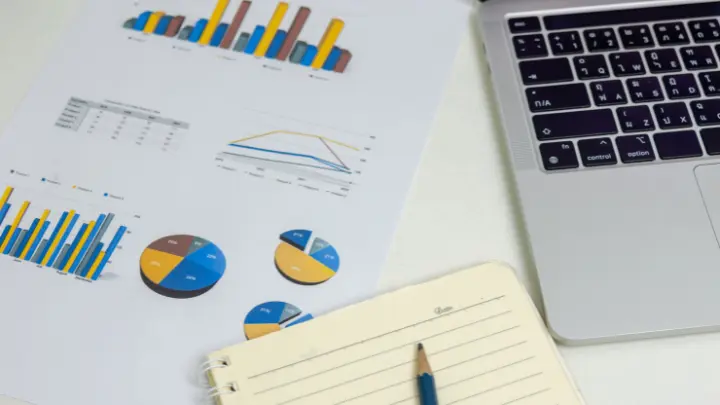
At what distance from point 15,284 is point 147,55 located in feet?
0.66

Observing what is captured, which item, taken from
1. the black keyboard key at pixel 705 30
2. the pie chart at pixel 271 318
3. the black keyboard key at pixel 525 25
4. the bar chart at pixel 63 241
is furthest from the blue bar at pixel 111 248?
the black keyboard key at pixel 705 30

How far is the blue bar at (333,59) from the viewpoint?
542mm

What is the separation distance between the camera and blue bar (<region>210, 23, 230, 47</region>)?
56cm

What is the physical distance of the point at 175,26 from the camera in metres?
0.57

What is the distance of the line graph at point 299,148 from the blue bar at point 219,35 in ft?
0.32

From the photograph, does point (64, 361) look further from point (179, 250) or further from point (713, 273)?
point (713, 273)

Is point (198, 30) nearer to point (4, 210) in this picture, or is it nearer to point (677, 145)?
point (4, 210)

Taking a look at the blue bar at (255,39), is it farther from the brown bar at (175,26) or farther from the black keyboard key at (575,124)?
the black keyboard key at (575,124)

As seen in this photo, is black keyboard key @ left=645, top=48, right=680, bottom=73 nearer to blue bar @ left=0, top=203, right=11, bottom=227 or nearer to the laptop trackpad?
the laptop trackpad

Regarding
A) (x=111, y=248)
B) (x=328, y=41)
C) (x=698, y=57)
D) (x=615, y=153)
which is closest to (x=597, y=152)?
(x=615, y=153)

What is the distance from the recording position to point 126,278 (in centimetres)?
45

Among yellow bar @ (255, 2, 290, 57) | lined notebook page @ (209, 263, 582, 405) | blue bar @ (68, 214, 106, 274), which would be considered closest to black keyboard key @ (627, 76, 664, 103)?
lined notebook page @ (209, 263, 582, 405)

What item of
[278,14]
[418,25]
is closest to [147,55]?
[278,14]

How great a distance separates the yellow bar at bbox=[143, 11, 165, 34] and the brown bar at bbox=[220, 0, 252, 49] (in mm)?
58
